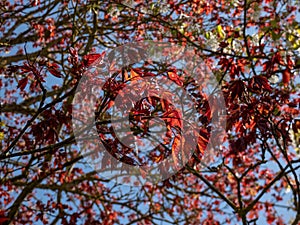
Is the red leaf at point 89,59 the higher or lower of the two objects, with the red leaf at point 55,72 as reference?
higher

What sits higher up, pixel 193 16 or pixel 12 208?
pixel 193 16

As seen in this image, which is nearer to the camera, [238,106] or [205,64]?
[238,106]

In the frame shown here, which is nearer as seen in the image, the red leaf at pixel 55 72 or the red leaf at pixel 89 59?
the red leaf at pixel 55 72

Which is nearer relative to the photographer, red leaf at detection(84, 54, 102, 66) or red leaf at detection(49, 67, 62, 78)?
red leaf at detection(49, 67, 62, 78)

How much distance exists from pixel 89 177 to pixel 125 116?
114 inches

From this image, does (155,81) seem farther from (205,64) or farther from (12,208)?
(205,64)

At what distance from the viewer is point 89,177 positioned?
17.7 ft

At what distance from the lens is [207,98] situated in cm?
306

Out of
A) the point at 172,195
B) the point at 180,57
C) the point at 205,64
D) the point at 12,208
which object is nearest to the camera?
the point at 12,208

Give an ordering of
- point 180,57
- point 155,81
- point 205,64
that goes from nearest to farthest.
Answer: point 155,81, point 180,57, point 205,64

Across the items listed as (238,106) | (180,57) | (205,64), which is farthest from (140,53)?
(238,106)

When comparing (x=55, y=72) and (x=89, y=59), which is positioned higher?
(x=89, y=59)

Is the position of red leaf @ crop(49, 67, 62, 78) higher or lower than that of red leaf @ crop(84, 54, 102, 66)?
lower

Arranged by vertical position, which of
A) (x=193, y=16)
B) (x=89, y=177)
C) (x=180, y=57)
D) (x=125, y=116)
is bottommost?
(x=125, y=116)
